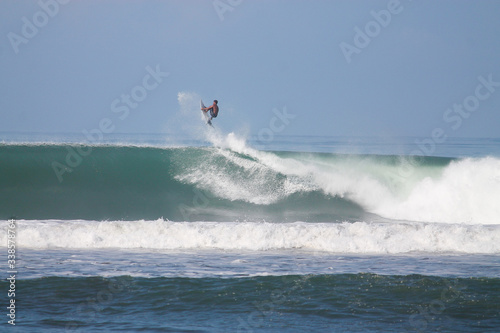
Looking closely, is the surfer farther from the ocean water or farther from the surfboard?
the ocean water

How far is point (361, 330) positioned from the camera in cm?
559

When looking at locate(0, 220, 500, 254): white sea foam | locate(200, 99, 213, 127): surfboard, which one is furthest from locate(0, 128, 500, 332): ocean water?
locate(200, 99, 213, 127): surfboard

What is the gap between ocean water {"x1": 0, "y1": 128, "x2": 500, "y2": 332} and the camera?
6129mm

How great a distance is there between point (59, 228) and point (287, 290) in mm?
5648

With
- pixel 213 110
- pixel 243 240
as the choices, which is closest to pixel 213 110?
pixel 213 110

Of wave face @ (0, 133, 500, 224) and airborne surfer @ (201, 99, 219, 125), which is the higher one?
airborne surfer @ (201, 99, 219, 125)

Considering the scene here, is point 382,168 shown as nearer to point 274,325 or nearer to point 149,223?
point 149,223

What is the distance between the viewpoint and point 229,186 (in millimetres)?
15922

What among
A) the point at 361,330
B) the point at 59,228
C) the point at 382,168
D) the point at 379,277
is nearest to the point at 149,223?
the point at 59,228

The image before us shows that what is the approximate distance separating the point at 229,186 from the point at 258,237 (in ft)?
18.8

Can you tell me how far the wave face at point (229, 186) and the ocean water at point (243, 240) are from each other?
0.06 metres

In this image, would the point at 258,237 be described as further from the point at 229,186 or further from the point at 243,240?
the point at 229,186

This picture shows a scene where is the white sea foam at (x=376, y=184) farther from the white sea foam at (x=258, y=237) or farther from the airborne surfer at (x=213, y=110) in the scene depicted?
the white sea foam at (x=258, y=237)

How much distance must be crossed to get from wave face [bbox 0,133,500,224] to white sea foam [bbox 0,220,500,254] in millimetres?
3330
